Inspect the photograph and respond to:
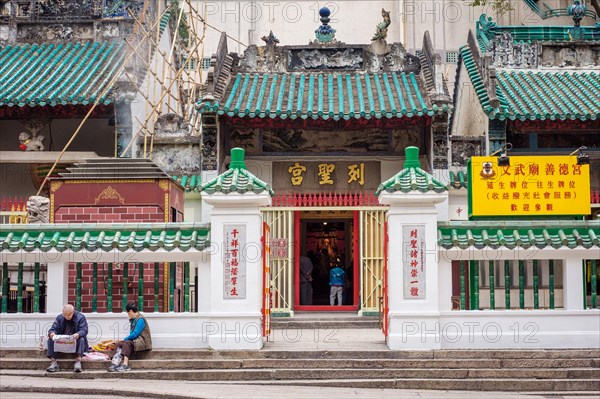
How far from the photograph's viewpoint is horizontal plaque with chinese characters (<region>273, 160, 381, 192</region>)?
2017 cm

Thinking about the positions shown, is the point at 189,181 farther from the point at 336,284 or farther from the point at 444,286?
the point at 444,286

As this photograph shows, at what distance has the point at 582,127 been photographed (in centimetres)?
1947

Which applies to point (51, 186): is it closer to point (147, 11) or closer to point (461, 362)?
point (461, 362)

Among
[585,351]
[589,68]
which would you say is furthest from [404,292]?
[589,68]

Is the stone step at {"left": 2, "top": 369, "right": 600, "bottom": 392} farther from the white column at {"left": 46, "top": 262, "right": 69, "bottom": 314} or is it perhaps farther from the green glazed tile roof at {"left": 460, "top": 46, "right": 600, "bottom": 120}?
the green glazed tile roof at {"left": 460, "top": 46, "right": 600, "bottom": 120}

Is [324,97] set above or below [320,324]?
above

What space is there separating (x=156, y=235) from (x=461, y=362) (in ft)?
14.4

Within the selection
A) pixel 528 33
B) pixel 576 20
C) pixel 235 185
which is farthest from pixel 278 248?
pixel 576 20

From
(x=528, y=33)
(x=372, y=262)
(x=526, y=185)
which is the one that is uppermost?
(x=528, y=33)

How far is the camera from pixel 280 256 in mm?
18016

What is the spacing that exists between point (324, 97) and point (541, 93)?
4.68m

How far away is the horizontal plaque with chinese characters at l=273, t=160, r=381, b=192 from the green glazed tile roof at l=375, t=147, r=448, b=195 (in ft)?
24.4

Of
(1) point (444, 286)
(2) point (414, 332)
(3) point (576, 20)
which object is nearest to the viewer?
(2) point (414, 332)

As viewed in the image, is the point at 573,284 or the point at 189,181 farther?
the point at 189,181
